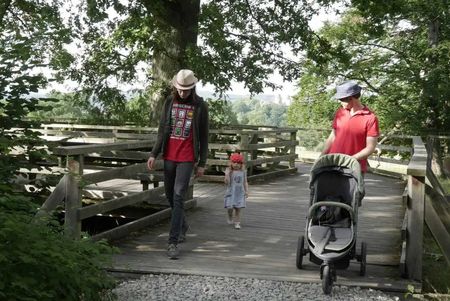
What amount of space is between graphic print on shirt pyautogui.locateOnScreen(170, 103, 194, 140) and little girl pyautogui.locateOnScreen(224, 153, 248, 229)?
6.18ft

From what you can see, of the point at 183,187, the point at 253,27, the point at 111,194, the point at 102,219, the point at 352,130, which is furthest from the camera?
the point at 253,27

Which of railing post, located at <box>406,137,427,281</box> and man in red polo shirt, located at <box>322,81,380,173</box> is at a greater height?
man in red polo shirt, located at <box>322,81,380,173</box>

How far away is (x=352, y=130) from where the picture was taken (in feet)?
17.6

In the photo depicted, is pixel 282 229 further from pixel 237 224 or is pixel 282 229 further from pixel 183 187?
pixel 183 187

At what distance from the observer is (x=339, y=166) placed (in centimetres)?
510

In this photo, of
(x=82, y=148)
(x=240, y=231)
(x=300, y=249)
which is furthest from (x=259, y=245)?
(x=82, y=148)

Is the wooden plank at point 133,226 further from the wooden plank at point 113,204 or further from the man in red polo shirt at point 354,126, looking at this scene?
the man in red polo shirt at point 354,126

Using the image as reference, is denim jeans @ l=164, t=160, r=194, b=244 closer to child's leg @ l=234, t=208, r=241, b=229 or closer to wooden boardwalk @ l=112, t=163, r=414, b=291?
wooden boardwalk @ l=112, t=163, r=414, b=291

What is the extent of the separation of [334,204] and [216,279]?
1261mm

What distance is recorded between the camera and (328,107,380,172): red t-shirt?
5285mm

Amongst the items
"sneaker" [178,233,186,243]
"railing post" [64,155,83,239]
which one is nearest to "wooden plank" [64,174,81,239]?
"railing post" [64,155,83,239]

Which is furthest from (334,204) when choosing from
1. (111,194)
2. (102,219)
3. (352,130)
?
(102,219)

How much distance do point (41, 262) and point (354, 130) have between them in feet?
10.6

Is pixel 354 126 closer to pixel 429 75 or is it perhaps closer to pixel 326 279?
pixel 326 279
